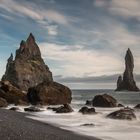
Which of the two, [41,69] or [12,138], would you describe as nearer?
[12,138]

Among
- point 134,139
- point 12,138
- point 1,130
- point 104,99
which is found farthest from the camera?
point 104,99

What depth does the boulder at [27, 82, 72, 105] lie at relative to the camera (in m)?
69.8

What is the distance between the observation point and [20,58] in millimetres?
170375

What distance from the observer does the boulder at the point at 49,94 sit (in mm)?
69750

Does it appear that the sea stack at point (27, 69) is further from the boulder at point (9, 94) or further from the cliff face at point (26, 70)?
the boulder at point (9, 94)

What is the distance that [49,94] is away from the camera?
233 feet

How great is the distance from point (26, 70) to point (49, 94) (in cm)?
9312

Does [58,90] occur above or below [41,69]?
below

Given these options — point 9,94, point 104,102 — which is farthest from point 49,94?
point 104,102

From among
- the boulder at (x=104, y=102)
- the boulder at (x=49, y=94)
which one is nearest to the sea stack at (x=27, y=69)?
the boulder at (x=49, y=94)

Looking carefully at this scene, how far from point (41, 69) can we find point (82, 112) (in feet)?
407

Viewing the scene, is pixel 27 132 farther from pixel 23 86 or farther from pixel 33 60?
pixel 33 60

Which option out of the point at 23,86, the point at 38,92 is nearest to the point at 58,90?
the point at 38,92

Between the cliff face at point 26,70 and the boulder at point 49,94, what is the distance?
7396 centimetres
